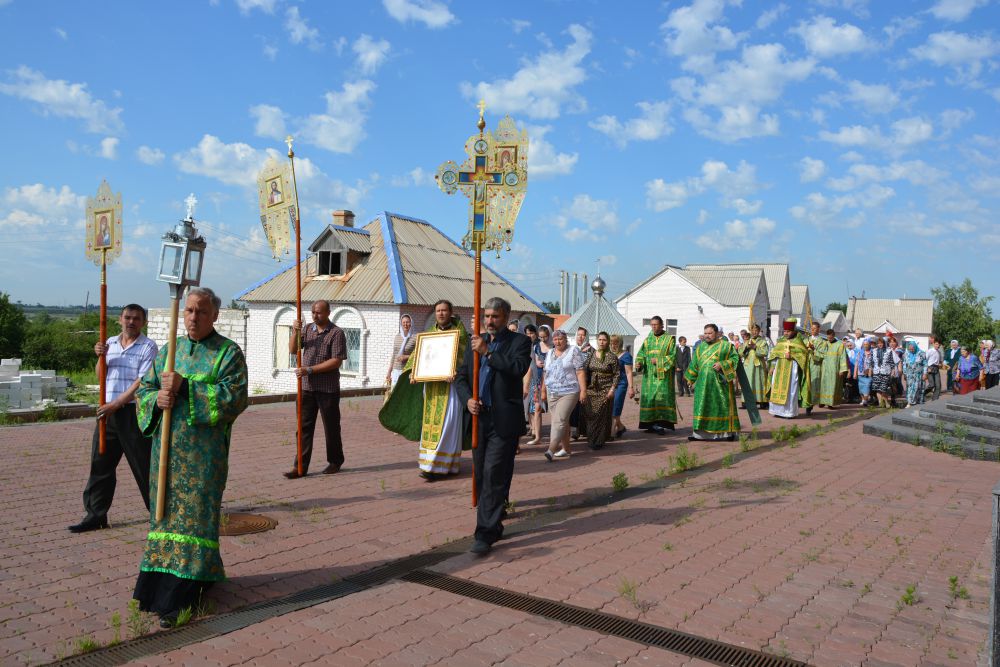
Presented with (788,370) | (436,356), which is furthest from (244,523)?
(788,370)

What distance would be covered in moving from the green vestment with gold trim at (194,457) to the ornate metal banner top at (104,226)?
314cm

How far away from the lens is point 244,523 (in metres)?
6.14

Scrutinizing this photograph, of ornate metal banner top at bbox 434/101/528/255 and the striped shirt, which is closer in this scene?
the striped shirt

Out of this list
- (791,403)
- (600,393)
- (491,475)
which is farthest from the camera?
(791,403)

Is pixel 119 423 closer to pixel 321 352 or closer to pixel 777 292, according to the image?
pixel 321 352

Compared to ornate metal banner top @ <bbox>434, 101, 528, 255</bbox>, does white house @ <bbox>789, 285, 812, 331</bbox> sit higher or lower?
higher

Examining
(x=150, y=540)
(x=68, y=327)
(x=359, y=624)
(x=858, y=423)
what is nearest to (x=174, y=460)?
(x=150, y=540)

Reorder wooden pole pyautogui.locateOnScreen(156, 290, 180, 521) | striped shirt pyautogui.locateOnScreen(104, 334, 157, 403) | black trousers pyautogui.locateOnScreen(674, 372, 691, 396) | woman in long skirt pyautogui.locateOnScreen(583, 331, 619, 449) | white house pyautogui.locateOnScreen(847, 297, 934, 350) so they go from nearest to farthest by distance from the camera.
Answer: wooden pole pyautogui.locateOnScreen(156, 290, 180, 521) < striped shirt pyautogui.locateOnScreen(104, 334, 157, 403) < woman in long skirt pyautogui.locateOnScreen(583, 331, 619, 449) < black trousers pyautogui.locateOnScreen(674, 372, 691, 396) < white house pyautogui.locateOnScreen(847, 297, 934, 350)

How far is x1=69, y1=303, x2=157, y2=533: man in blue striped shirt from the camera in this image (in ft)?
19.2

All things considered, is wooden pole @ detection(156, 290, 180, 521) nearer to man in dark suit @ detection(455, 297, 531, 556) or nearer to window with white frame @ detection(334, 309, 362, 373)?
man in dark suit @ detection(455, 297, 531, 556)

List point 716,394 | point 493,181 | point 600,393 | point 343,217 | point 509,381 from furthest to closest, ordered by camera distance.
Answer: point 343,217 < point 716,394 < point 600,393 < point 493,181 < point 509,381

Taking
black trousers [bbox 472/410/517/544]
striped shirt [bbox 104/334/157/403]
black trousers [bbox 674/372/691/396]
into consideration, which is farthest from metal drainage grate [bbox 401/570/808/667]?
black trousers [bbox 674/372/691/396]

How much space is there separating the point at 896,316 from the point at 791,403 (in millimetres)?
79819

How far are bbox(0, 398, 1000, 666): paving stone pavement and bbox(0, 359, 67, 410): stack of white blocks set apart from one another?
4.92 metres
